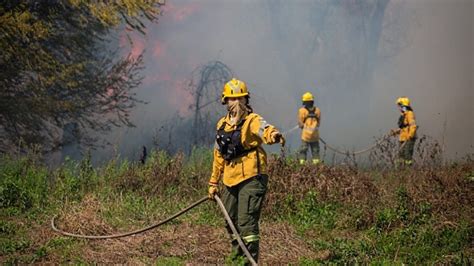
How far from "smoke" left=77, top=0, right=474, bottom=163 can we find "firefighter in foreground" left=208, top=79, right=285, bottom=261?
1015 cm

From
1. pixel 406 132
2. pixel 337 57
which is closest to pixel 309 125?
pixel 406 132

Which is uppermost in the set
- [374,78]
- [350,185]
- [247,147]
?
[374,78]

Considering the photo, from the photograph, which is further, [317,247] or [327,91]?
[327,91]

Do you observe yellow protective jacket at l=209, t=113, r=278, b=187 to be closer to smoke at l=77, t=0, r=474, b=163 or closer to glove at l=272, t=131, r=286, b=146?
glove at l=272, t=131, r=286, b=146

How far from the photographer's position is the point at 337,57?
18453 millimetres

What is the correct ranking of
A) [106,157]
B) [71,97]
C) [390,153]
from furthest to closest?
[106,157] → [71,97] → [390,153]

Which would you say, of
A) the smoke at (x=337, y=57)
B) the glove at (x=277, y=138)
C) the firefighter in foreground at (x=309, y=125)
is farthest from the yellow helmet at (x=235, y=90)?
the smoke at (x=337, y=57)

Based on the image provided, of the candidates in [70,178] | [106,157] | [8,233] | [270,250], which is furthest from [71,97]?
[270,250]

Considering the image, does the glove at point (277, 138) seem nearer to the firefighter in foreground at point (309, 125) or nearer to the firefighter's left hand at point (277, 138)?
the firefighter's left hand at point (277, 138)

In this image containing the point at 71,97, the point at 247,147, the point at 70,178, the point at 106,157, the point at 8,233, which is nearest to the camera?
the point at 247,147

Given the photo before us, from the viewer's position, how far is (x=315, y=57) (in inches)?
721

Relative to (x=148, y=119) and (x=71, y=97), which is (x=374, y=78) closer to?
(x=148, y=119)

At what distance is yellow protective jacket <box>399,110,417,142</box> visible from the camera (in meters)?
13.0

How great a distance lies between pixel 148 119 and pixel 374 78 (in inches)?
299
